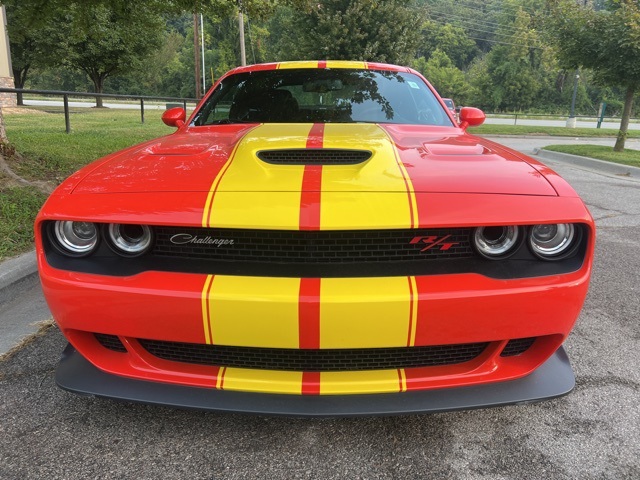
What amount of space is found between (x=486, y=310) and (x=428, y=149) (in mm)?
821

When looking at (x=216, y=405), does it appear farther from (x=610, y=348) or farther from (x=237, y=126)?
(x=610, y=348)

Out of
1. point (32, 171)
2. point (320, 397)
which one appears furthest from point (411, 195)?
point (32, 171)

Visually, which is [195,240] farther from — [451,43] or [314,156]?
[451,43]

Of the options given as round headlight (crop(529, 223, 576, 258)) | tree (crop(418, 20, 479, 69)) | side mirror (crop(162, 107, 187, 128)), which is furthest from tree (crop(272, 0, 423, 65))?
tree (crop(418, 20, 479, 69))

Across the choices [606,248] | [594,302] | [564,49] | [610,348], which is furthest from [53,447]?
[564,49]

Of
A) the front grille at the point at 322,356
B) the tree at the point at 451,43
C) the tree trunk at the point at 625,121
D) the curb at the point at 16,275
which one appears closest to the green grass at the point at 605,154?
the tree trunk at the point at 625,121

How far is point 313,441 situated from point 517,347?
0.81 metres

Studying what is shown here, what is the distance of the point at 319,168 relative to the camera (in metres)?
1.72

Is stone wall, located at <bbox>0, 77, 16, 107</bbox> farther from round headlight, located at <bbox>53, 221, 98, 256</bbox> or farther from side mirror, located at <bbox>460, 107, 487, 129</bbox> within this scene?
round headlight, located at <bbox>53, 221, 98, 256</bbox>

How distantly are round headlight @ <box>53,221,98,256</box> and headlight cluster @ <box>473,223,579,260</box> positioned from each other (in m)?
1.33

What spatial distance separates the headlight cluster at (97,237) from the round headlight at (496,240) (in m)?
1.13

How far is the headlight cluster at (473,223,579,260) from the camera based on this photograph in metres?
1.63

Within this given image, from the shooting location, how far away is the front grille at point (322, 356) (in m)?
1.58

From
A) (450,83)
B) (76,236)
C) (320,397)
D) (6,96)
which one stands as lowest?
(6,96)
